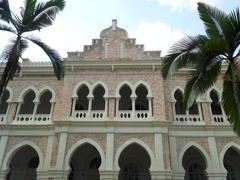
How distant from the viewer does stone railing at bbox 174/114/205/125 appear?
50.0 ft

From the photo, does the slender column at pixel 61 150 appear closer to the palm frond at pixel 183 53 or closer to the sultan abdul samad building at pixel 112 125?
the sultan abdul samad building at pixel 112 125

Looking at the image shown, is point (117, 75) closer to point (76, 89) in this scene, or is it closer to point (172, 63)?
point (76, 89)

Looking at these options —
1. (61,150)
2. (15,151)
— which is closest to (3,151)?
(15,151)

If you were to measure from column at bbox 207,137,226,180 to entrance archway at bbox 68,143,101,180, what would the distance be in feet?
24.2

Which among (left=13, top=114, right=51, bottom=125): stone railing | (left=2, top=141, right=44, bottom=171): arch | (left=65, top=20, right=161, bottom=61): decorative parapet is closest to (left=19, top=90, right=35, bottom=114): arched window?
(left=13, top=114, right=51, bottom=125): stone railing

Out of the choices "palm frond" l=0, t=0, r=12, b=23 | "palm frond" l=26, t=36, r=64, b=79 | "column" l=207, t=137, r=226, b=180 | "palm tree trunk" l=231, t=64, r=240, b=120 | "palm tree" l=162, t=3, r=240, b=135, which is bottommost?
"column" l=207, t=137, r=226, b=180

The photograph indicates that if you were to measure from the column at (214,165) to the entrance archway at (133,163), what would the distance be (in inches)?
165

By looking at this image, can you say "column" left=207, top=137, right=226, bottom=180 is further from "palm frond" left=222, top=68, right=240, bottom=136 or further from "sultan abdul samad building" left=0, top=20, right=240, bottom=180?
"palm frond" left=222, top=68, right=240, bottom=136

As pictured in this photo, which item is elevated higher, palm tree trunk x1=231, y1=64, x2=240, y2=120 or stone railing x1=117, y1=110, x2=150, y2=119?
stone railing x1=117, y1=110, x2=150, y2=119

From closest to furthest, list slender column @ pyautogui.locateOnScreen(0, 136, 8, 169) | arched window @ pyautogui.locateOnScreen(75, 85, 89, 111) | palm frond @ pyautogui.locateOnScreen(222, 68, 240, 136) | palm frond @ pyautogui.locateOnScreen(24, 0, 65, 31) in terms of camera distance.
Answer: palm frond @ pyautogui.locateOnScreen(222, 68, 240, 136) < palm frond @ pyautogui.locateOnScreen(24, 0, 65, 31) < slender column @ pyautogui.locateOnScreen(0, 136, 8, 169) < arched window @ pyautogui.locateOnScreen(75, 85, 89, 111)

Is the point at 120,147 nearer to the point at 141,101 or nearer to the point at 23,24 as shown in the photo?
the point at 141,101

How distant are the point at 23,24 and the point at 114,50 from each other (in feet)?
26.5

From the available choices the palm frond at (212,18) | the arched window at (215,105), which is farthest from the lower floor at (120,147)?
the palm frond at (212,18)

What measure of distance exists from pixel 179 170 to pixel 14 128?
10312 millimetres
